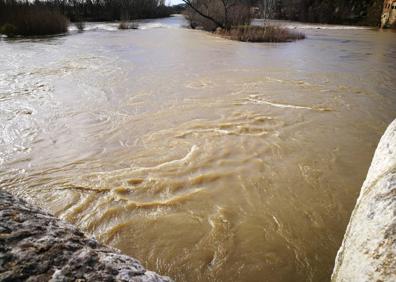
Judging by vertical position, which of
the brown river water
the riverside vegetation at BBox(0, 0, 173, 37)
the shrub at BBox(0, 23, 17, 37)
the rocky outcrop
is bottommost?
the brown river water

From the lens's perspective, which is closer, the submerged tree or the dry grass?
the dry grass

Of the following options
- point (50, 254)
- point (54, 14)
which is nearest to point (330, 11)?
point (54, 14)

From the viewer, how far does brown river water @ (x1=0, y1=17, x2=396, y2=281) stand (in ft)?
8.02

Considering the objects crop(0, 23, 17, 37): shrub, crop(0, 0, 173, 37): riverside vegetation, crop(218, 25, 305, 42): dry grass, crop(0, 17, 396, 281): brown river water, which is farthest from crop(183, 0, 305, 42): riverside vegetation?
crop(0, 23, 17, 37): shrub

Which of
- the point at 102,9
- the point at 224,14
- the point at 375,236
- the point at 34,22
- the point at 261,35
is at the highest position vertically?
the point at 102,9

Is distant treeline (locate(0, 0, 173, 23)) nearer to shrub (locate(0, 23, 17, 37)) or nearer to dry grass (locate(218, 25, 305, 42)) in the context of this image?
shrub (locate(0, 23, 17, 37))

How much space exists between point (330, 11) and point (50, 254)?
129ft

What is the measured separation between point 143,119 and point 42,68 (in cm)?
523

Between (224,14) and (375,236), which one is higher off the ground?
(224,14)

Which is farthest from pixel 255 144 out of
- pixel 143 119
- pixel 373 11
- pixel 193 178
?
pixel 373 11

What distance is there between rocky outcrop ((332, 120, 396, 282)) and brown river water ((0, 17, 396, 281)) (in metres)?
0.75

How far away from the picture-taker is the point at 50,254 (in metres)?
1.06

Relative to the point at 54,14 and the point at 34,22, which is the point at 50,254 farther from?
the point at 54,14

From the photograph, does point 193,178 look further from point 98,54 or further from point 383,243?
point 98,54
